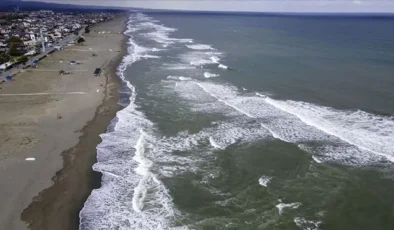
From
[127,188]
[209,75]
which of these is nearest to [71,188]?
[127,188]

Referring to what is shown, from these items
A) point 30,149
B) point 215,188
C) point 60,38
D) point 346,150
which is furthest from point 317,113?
point 60,38

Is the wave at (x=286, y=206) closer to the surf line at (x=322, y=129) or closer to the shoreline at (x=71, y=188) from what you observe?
the surf line at (x=322, y=129)

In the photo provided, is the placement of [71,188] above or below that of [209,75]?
below

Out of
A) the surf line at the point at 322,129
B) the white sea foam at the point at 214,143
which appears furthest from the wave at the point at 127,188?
the surf line at the point at 322,129

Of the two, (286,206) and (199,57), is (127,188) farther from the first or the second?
(199,57)

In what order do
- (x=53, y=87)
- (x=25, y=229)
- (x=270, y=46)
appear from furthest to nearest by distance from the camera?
(x=270, y=46) → (x=53, y=87) → (x=25, y=229)

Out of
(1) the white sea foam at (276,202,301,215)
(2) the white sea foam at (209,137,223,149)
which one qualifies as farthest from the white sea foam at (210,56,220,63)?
(1) the white sea foam at (276,202,301,215)

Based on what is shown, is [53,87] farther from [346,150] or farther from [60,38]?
[60,38]
